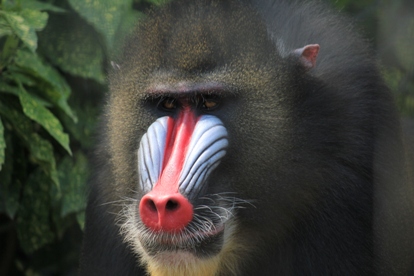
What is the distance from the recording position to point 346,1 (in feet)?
17.3

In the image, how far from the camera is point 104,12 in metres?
4.32

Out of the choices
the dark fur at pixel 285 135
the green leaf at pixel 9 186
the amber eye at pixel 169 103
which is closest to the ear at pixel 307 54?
the dark fur at pixel 285 135

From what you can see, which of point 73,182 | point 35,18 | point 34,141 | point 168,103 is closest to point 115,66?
point 168,103

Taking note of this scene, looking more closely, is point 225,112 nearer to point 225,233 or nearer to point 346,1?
point 225,233

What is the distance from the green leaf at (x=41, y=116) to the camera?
408 cm

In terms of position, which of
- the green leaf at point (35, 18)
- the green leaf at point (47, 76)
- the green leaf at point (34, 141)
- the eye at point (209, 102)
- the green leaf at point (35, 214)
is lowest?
the green leaf at point (35, 214)

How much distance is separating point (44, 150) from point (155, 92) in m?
1.32

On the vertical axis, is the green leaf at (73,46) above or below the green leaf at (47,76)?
above

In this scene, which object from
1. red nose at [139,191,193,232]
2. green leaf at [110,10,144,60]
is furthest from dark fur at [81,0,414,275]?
green leaf at [110,10,144,60]

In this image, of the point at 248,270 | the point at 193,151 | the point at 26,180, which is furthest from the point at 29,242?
the point at 193,151

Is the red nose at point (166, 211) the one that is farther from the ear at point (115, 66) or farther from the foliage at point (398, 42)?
the foliage at point (398, 42)

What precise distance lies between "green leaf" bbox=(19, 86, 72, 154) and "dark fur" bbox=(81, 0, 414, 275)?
1.82ft

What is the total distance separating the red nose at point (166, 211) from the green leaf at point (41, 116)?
125 cm

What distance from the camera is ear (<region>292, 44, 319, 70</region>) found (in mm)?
3420
